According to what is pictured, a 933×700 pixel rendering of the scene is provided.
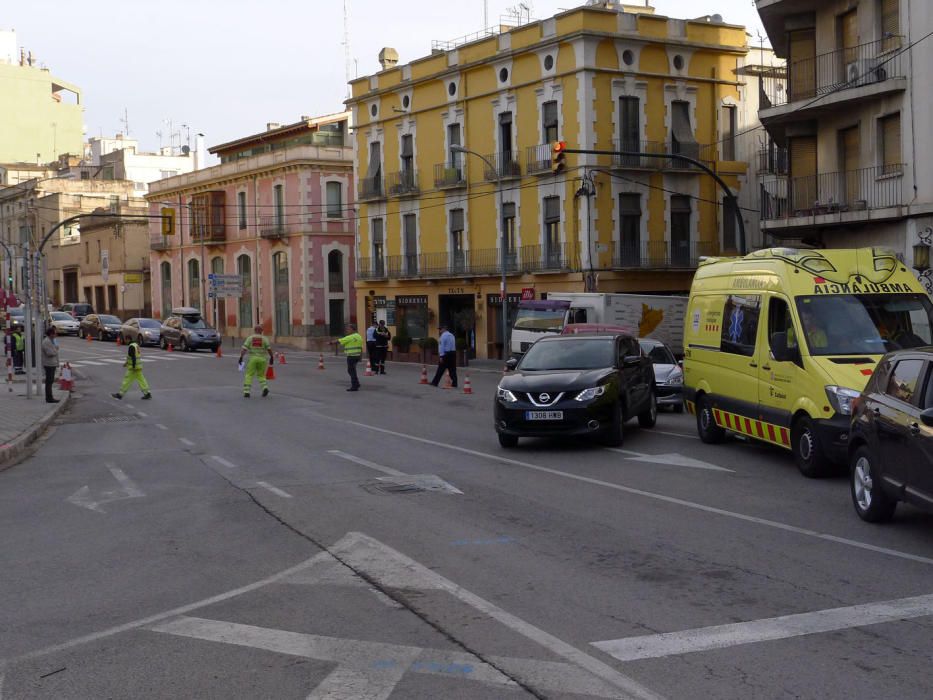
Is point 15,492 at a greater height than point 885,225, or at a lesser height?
lesser

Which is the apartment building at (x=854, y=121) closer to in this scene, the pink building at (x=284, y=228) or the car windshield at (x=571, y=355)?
the car windshield at (x=571, y=355)

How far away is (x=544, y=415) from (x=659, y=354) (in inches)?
392

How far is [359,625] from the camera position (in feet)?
23.2

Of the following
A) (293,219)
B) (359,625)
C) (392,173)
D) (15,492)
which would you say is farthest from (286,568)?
(293,219)

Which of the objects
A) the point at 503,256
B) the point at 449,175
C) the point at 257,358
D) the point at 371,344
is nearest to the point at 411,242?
the point at 449,175

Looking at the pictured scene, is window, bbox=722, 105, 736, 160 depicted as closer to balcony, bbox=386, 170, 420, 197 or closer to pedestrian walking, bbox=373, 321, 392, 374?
balcony, bbox=386, 170, 420, 197

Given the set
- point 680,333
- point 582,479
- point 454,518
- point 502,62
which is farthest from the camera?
Answer: point 502,62

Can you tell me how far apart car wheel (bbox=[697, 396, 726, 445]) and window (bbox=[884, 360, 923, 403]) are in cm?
621

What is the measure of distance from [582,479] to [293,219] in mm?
49364

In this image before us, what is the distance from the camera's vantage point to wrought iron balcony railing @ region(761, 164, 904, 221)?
24891mm

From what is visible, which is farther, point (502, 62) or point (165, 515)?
point (502, 62)

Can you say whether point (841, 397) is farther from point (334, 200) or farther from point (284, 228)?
point (284, 228)

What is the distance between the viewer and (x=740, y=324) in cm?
1537

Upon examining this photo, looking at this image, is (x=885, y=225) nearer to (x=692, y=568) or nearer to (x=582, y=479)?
(x=582, y=479)
